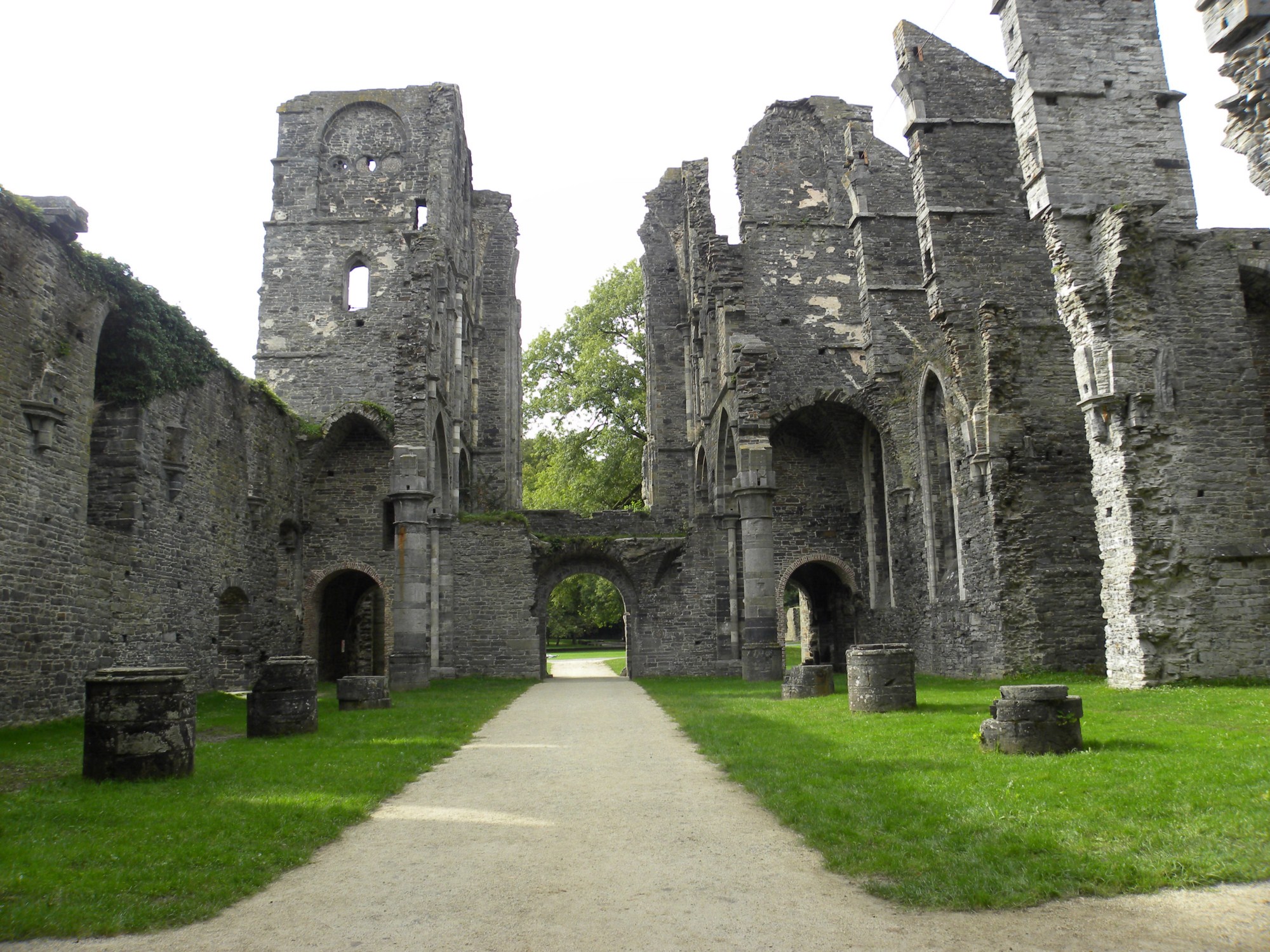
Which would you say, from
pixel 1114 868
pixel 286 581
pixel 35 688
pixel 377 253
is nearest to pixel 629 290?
pixel 377 253

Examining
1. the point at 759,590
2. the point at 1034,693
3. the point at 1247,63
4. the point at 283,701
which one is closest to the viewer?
the point at 1247,63

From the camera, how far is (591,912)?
3873 millimetres

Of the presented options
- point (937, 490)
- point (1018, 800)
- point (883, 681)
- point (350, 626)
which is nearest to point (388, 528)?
point (350, 626)

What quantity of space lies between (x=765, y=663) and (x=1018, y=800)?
14046 mm

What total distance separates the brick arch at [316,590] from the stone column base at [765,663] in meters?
9.12

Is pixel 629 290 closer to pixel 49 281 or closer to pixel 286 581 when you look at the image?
pixel 286 581

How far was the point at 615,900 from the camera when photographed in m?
4.05

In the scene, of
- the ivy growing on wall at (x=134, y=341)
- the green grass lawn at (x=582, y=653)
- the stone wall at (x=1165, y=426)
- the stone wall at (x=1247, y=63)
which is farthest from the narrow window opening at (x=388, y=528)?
the stone wall at (x=1247, y=63)

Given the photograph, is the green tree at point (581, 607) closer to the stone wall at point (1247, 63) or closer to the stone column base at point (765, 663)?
the stone column base at point (765, 663)

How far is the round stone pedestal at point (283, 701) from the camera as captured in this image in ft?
32.7

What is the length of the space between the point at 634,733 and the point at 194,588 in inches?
394

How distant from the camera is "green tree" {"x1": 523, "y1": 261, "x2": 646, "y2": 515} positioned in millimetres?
34469

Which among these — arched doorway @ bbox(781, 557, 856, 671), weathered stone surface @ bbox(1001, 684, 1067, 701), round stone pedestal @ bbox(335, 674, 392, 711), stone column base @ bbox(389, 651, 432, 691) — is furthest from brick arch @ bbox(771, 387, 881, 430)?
weathered stone surface @ bbox(1001, 684, 1067, 701)

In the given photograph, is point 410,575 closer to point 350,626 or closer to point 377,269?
point 350,626
